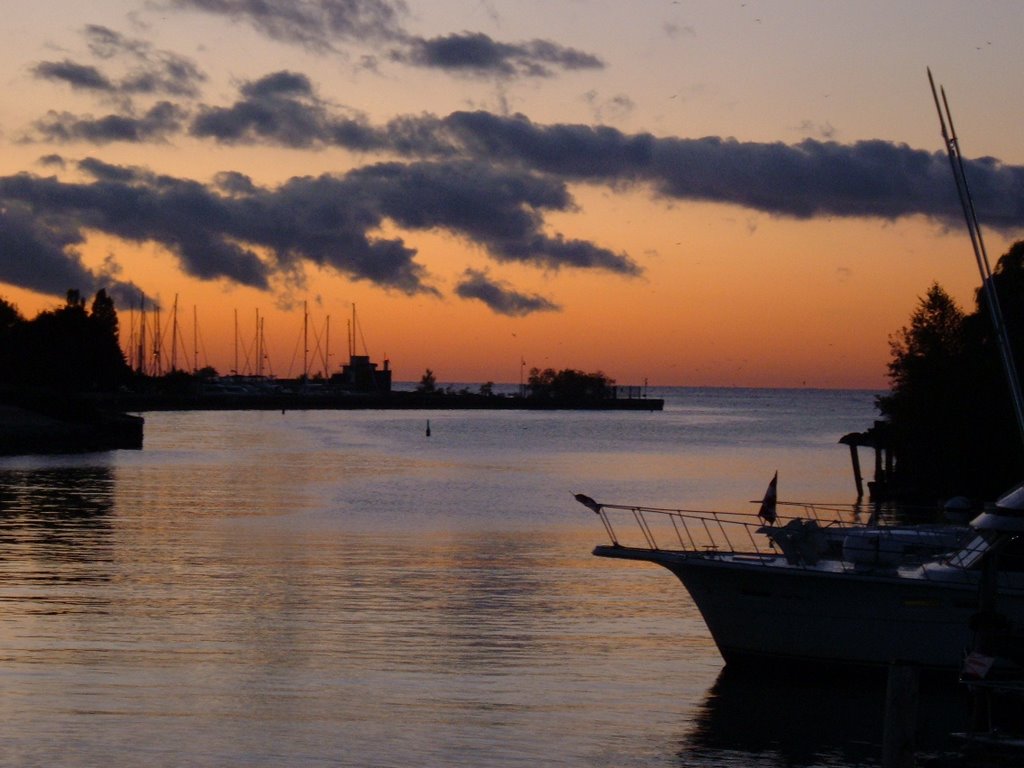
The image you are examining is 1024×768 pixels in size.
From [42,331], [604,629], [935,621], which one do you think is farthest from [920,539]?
[42,331]

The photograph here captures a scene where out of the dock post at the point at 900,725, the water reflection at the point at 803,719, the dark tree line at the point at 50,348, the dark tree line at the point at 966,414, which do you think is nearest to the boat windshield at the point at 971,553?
the water reflection at the point at 803,719

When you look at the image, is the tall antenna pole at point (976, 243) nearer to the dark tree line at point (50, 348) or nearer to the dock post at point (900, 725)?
the dock post at point (900, 725)

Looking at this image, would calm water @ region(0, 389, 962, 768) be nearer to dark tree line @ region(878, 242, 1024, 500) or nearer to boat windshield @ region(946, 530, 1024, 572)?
boat windshield @ region(946, 530, 1024, 572)

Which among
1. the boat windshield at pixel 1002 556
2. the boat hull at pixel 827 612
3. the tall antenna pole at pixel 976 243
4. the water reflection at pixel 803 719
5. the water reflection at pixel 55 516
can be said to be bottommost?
the water reflection at pixel 803 719

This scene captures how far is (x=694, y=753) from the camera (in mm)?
22062

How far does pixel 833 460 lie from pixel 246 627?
95309 millimetres

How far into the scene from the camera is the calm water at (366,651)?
72.2 feet

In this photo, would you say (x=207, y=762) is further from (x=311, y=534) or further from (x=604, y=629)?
(x=311, y=534)

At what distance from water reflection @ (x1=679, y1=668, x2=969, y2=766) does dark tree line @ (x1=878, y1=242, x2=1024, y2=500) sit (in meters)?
36.4

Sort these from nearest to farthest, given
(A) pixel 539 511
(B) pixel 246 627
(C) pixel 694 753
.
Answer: (C) pixel 694 753 → (B) pixel 246 627 → (A) pixel 539 511

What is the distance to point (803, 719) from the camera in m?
24.4

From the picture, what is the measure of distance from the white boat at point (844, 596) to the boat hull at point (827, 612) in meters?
0.02

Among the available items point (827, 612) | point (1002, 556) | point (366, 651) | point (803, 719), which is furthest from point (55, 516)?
point (1002, 556)

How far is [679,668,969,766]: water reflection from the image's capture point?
22.2 meters
